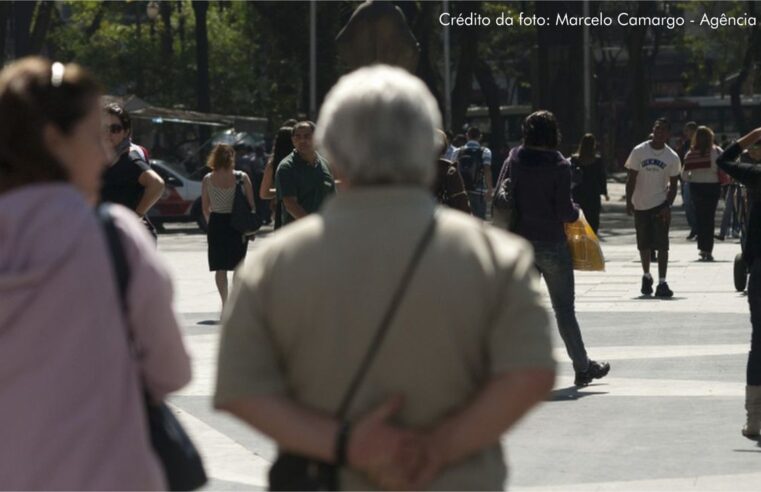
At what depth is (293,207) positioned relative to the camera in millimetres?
11820

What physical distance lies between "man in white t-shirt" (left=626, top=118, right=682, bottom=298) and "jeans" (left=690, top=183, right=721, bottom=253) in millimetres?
4164

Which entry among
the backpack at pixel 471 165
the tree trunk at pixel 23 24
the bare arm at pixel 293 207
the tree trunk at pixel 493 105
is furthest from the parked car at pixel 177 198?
the bare arm at pixel 293 207

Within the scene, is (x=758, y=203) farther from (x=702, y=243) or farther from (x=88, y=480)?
(x=702, y=243)

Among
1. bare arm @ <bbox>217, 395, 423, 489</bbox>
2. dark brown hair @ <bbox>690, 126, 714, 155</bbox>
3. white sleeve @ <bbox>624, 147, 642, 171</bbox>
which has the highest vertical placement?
bare arm @ <bbox>217, 395, 423, 489</bbox>

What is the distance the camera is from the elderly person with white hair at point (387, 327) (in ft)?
11.0

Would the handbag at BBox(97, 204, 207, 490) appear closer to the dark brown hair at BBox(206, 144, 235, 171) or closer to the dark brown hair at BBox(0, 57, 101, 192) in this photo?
the dark brown hair at BBox(0, 57, 101, 192)

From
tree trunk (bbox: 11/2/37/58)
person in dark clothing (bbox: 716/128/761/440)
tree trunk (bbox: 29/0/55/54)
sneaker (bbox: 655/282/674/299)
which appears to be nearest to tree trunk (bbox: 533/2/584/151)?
tree trunk (bbox: 29/0/55/54)

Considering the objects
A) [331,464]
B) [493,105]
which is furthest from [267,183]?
[493,105]

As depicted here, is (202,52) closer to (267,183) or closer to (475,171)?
(475,171)

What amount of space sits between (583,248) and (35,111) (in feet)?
35.4

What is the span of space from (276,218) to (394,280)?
10080 millimetres

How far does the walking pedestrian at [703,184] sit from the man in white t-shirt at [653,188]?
13.7ft

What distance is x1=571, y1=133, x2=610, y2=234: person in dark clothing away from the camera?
20906 mm

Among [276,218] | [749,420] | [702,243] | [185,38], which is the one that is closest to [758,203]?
[749,420]
